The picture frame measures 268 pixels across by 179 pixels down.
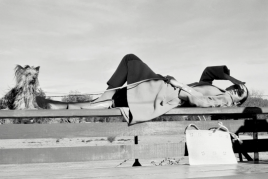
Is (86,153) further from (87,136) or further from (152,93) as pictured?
(152,93)

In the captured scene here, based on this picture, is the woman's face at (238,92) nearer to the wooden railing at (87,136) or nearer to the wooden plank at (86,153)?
the wooden railing at (87,136)

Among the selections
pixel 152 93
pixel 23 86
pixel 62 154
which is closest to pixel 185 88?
pixel 152 93

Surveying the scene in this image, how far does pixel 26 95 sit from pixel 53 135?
291cm

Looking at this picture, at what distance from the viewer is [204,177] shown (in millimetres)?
1835

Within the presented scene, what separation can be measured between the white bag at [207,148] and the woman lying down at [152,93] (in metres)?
0.47

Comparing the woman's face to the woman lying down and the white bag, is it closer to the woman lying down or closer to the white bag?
the woman lying down

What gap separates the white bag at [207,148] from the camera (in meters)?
2.49

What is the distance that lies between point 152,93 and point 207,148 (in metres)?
0.91

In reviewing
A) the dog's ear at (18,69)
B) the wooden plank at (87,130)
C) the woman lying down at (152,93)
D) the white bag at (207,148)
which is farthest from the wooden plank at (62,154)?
the dog's ear at (18,69)

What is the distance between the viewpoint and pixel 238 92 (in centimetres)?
368

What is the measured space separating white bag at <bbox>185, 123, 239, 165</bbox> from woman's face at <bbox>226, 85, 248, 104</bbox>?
116 cm

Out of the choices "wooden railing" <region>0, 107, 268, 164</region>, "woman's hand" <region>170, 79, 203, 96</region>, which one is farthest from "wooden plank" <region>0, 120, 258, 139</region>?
"woman's hand" <region>170, 79, 203, 96</region>

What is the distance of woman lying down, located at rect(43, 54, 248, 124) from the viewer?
3.01 meters

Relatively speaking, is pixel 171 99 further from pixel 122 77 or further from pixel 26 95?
pixel 26 95
